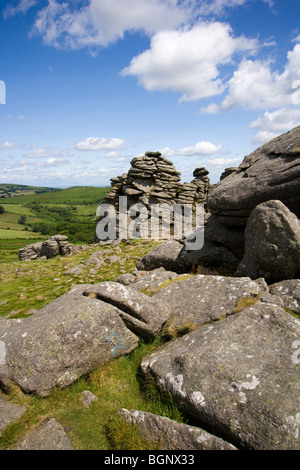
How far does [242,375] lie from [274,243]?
5810 millimetres

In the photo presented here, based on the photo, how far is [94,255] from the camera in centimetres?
2941

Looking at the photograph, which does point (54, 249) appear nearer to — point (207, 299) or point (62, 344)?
point (62, 344)

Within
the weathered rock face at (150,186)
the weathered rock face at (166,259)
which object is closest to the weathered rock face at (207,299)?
the weathered rock face at (166,259)

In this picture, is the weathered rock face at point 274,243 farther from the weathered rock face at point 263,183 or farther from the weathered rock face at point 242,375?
the weathered rock face at point 242,375

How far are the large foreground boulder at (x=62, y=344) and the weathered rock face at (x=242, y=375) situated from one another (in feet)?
4.89

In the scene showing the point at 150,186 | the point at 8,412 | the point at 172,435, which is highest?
the point at 150,186

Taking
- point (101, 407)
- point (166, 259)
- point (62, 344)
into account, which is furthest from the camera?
point (166, 259)

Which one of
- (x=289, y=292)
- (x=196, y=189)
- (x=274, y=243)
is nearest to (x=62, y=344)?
(x=289, y=292)

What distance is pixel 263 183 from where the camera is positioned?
1228cm

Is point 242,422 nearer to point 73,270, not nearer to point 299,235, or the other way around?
point 299,235

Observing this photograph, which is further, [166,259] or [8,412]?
[166,259]

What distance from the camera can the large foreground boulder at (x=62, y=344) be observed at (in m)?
7.38

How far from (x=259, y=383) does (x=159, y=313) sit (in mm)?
4136
